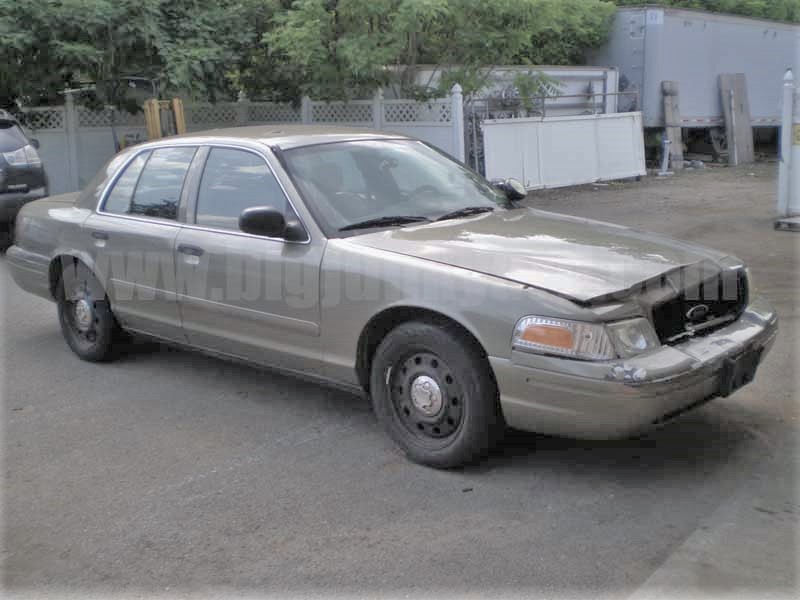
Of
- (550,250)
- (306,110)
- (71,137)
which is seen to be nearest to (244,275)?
(550,250)

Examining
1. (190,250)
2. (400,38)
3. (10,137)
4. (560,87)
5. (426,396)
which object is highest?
(400,38)

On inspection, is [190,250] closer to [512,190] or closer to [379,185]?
[379,185]

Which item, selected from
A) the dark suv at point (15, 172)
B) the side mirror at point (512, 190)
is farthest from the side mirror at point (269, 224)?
the dark suv at point (15, 172)

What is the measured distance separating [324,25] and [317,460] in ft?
33.8

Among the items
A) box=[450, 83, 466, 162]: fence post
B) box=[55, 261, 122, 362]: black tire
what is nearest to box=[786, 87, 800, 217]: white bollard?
box=[450, 83, 466, 162]: fence post

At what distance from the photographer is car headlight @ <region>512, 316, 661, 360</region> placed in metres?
3.83

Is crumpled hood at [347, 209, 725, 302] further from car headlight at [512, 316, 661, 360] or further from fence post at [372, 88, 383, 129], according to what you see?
fence post at [372, 88, 383, 129]

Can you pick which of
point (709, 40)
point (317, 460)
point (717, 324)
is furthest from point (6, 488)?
point (709, 40)

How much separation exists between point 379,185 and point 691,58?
17.5 meters

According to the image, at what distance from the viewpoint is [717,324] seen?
443 centimetres

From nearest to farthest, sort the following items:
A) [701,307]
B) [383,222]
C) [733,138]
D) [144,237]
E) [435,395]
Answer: [435,395], [701,307], [383,222], [144,237], [733,138]

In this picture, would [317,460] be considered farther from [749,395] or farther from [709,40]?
[709,40]

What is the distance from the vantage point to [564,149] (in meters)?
16.5

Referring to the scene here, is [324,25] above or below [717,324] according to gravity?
above
